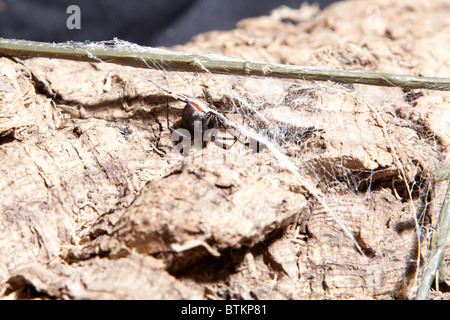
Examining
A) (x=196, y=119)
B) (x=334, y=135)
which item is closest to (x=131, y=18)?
(x=196, y=119)

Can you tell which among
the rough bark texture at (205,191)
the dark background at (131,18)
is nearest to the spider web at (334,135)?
the rough bark texture at (205,191)

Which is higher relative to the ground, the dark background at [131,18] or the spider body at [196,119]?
the dark background at [131,18]

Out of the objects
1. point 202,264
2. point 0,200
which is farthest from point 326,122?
point 0,200

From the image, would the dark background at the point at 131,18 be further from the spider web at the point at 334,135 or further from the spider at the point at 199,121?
the spider at the point at 199,121

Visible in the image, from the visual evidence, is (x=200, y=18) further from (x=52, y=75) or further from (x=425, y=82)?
(x=425, y=82)

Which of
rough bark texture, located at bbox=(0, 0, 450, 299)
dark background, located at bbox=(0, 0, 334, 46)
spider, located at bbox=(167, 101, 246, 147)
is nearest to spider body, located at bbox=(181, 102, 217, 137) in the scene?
spider, located at bbox=(167, 101, 246, 147)

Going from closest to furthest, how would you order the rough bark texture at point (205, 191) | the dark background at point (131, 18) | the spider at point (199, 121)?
the rough bark texture at point (205, 191)
the spider at point (199, 121)
the dark background at point (131, 18)

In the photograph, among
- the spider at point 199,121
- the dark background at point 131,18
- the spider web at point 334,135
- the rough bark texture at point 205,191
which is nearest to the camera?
the rough bark texture at point 205,191
